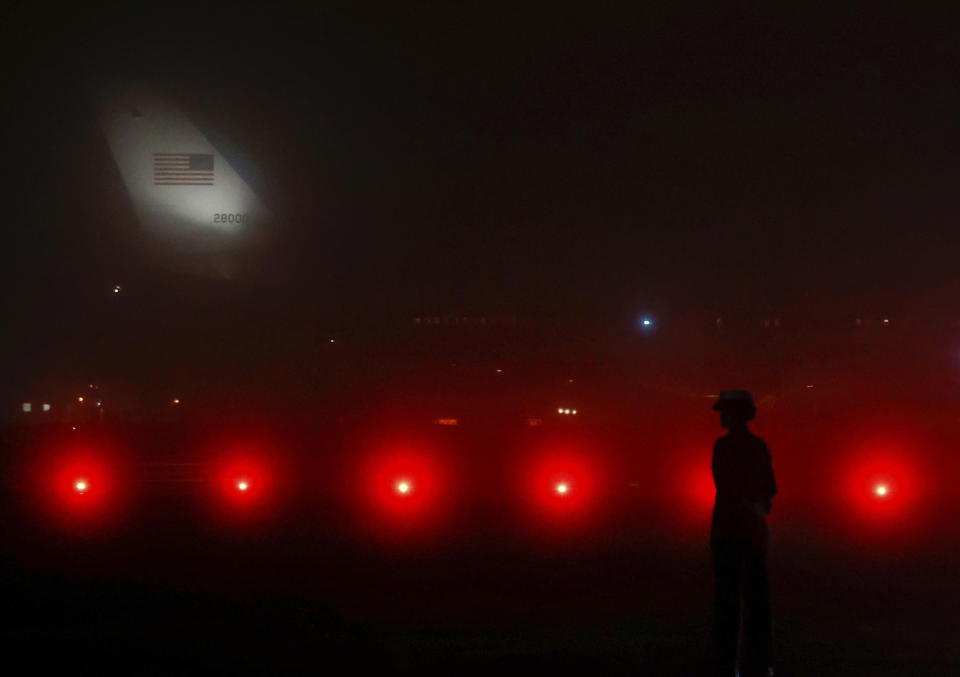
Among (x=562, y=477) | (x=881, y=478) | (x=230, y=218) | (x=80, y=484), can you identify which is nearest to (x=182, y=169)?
(x=230, y=218)

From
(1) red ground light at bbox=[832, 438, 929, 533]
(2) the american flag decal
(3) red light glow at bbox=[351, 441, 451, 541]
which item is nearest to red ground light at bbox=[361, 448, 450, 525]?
(3) red light glow at bbox=[351, 441, 451, 541]

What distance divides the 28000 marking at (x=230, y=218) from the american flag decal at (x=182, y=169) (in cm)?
72

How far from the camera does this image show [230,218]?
18.8 meters

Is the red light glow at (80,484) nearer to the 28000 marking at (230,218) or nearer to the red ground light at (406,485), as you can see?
the red ground light at (406,485)

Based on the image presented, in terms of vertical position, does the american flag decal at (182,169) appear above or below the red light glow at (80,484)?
above

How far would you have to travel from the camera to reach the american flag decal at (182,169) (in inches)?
743

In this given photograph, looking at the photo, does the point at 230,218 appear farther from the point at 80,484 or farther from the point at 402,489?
the point at 402,489

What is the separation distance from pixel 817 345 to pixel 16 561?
1316 cm

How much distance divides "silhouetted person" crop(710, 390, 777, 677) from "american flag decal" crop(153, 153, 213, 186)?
15668 millimetres

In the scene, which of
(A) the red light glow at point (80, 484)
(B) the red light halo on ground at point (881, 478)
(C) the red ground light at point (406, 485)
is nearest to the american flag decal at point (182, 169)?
(A) the red light glow at point (80, 484)

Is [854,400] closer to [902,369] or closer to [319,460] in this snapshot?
[902,369]

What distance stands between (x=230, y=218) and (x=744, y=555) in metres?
15.5

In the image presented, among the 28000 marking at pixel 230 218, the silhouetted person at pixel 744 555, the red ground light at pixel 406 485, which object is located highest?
the 28000 marking at pixel 230 218

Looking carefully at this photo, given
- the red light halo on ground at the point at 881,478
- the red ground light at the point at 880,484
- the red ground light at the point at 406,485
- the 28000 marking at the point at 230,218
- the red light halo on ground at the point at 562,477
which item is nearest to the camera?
the red ground light at the point at 880,484
